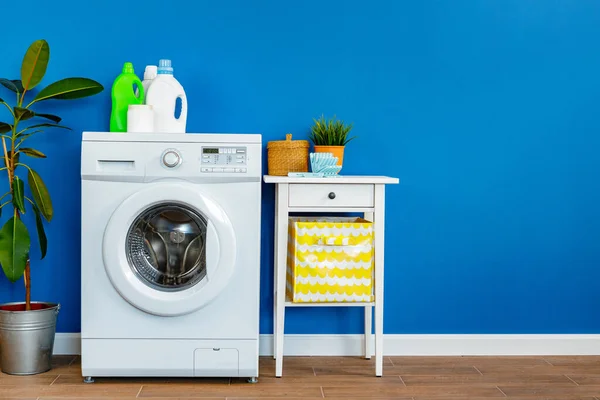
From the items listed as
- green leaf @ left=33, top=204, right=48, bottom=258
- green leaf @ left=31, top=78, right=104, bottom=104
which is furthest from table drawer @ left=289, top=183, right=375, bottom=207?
green leaf @ left=33, top=204, right=48, bottom=258

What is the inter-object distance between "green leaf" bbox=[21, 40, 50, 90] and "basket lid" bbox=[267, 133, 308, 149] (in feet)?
3.10

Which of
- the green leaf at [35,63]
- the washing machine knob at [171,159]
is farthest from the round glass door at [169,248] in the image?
the green leaf at [35,63]

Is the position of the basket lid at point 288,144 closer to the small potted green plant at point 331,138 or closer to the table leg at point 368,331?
the small potted green plant at point 331,138

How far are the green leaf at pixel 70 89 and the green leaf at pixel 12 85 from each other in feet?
0.26

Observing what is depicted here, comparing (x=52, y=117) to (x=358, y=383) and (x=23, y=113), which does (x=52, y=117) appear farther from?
(x=358, y=383)

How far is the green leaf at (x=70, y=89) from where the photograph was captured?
285 centimetres

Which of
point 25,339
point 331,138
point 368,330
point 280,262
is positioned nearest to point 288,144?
point 331,138

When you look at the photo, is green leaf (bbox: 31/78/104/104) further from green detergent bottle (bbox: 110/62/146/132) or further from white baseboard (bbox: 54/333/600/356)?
white baseboard (bbox: 54/333/600/356)

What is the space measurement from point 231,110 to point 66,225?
2.80 ft

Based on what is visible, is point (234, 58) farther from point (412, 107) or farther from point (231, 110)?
point (412, 107)

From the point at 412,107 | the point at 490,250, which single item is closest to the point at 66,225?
the point at 412,107

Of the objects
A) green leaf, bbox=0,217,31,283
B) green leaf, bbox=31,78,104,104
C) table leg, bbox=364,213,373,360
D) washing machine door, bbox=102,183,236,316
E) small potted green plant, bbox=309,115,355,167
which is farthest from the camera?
table leg, bbox=364,213,373,360

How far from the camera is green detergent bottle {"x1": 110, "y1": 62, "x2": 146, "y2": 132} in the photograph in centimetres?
291

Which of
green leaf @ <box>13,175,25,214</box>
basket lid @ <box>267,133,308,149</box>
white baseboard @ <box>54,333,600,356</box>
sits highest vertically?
basket lid @ <box>267,133,308,149</box>
